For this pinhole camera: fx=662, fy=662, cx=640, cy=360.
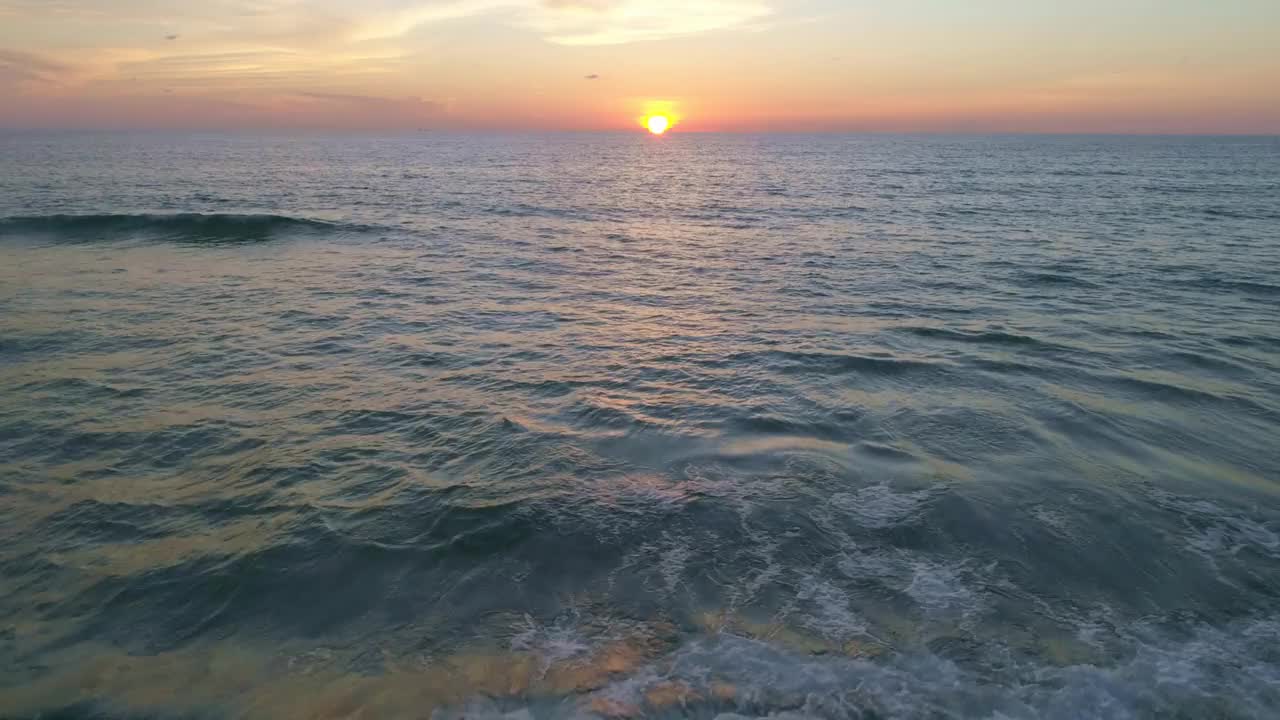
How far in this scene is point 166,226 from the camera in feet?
139

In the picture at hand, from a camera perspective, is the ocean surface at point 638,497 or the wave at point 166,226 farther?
the wave at point 166,226

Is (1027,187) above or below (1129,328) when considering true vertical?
above

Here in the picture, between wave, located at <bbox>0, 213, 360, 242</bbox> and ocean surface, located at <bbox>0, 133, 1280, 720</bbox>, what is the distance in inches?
451

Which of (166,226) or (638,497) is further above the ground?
(166,226)

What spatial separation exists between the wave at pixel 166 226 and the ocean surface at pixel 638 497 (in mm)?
11448

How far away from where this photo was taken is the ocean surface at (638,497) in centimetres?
836

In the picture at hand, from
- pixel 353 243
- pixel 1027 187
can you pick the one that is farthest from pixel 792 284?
pixel 1027 187

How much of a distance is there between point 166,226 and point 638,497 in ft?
144

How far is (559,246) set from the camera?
3941cm

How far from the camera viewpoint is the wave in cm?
3931

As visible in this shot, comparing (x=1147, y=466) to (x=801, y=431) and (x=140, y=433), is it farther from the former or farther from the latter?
(x=140, y=433)

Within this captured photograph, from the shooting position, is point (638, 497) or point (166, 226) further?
point (166, 226)

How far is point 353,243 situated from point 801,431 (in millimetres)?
32886

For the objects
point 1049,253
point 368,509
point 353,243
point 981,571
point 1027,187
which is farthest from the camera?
point 1027,187
